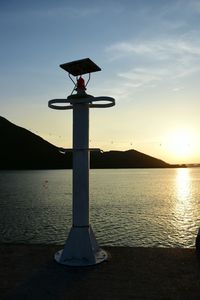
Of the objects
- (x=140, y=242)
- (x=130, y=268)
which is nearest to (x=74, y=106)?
(x=130, y=268)

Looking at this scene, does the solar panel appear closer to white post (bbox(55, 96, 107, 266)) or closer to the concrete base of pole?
white post (bbox(55, 96, 107, 266))

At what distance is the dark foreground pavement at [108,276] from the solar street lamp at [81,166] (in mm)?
623

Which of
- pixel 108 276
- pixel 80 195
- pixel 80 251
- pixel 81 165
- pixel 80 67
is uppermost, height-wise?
pixel 80 67

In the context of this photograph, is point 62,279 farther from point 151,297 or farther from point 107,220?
point 107,220

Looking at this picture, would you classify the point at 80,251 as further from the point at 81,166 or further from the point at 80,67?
the point at 80,67

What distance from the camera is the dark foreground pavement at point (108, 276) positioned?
7.58m

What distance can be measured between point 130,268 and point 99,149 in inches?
137

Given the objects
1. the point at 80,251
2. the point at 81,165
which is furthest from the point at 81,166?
the point at 80,251

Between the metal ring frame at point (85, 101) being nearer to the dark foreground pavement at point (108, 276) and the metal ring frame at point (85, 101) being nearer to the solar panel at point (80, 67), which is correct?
the solar panel at point (80, 67)

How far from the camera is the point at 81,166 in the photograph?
34.2 feet

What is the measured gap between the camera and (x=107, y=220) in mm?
42219

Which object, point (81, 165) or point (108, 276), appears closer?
point (108, 276)

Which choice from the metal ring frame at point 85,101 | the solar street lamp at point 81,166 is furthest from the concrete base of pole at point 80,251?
the metal ring frame at point 85,101

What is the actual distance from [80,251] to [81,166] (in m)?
2.29
